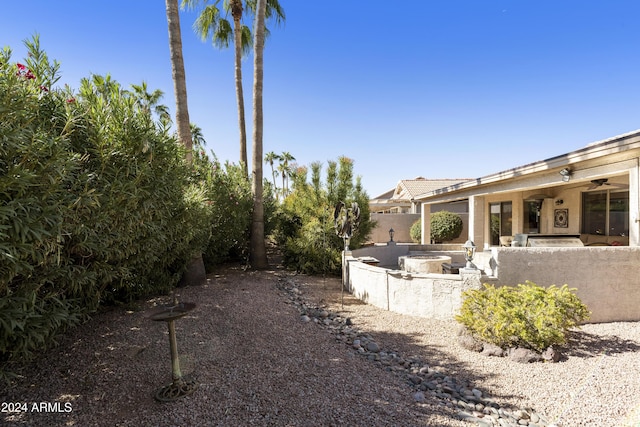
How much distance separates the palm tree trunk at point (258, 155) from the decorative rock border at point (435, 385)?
13.1ft

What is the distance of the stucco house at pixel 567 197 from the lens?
17.6ft

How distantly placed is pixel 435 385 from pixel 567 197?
1042 centimetres

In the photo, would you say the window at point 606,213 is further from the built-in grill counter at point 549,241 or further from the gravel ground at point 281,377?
the gravel ground at point 281,377

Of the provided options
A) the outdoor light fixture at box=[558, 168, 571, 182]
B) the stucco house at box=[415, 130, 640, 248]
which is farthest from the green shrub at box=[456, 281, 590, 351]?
the outdoor light fixture at box=[558, 168, 571, 182]

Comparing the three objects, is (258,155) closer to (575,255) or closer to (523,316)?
(523,316)

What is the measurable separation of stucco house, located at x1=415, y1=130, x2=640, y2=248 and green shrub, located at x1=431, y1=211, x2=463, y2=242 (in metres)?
1.76

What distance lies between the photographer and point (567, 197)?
33.7 ft

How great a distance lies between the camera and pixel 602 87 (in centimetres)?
1057

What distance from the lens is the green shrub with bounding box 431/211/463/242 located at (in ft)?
50.1

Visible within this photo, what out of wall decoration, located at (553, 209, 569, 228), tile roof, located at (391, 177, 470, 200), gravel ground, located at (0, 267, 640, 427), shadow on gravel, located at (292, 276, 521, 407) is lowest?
shadow on gravel, located at (292, 276, 521, 407)

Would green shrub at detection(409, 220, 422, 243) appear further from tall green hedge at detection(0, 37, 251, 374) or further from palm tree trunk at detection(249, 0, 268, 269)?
tall green hedge at detection(0, 37, 251, 374)

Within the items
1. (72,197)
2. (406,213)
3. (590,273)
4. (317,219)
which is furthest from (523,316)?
(406,213)

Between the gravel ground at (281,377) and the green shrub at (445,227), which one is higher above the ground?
the green shrub at (445,227)

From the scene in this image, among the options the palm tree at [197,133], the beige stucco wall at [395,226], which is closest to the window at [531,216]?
the beige stucco wall at [395,226]
